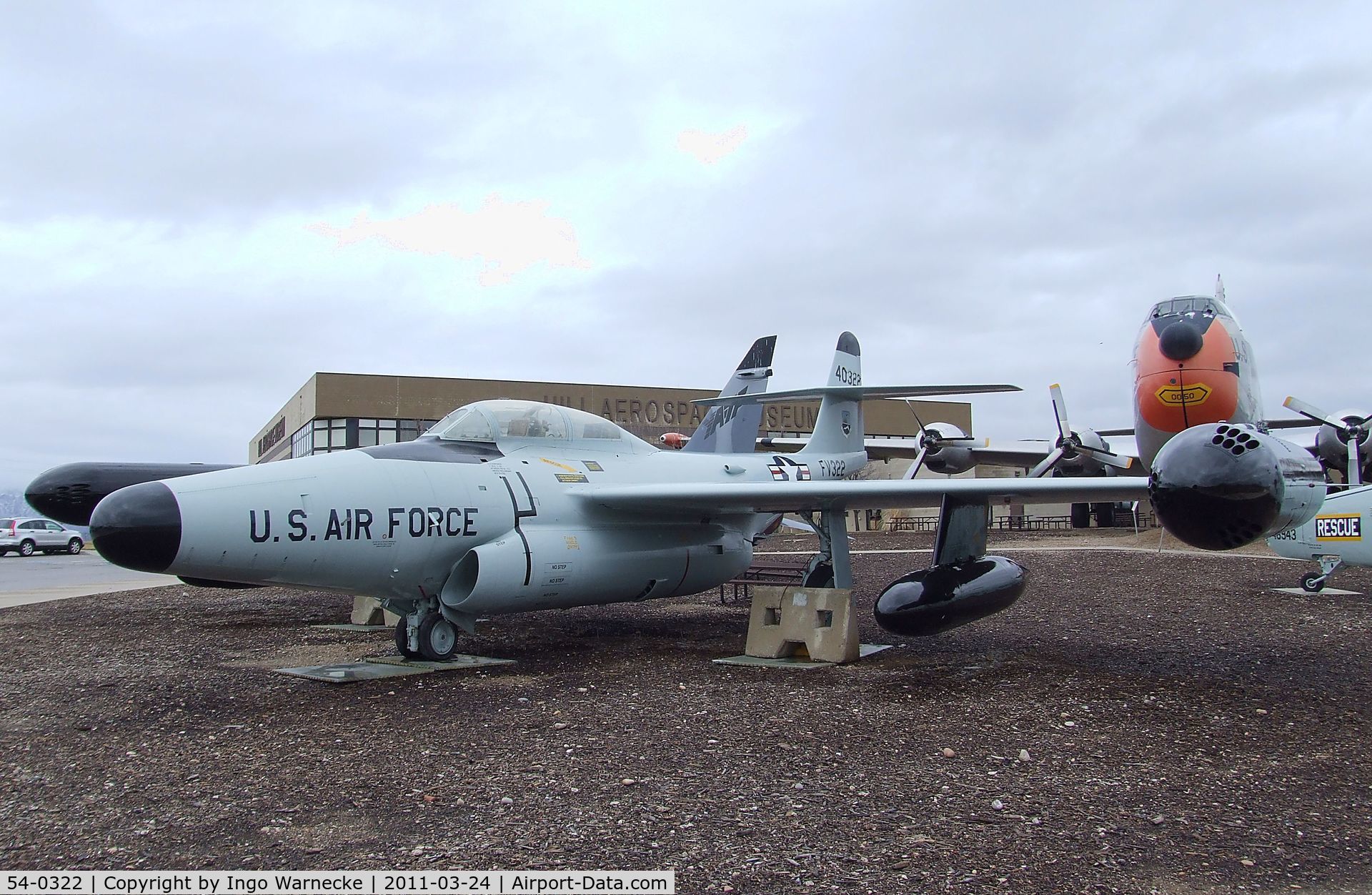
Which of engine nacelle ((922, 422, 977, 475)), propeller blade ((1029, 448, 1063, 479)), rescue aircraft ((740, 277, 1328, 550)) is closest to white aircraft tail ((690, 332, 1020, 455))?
rescue aircraft ((740, 277, 1328, 550))

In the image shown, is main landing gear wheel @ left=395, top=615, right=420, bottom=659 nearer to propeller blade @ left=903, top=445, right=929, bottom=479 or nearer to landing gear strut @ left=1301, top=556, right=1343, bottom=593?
landing gear strut @ left=1301, top=556, right=1343, bottom=593

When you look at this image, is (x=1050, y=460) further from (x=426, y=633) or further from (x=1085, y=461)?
(x=426, y=633)

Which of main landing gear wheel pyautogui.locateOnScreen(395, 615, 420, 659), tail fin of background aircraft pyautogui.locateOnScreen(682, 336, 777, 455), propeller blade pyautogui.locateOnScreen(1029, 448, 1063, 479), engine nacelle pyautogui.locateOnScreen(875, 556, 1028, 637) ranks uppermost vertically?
tail fin of background aircraft pyautogui.locateOnScreen(682, 336, 777, 455)

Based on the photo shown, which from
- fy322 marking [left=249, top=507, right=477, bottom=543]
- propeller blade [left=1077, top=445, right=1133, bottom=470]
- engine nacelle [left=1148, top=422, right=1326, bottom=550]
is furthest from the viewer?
propeller blade [left=1077, top=445, right=1133, bottom=470]

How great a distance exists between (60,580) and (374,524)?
18.0 meters

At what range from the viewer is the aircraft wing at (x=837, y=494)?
8641mm

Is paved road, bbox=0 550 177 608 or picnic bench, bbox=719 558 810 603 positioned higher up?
picnic bench, bbox=719 558 810 603

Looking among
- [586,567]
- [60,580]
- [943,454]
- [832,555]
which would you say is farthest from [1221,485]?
[60,580]

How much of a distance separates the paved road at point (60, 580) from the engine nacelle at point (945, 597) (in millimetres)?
12544

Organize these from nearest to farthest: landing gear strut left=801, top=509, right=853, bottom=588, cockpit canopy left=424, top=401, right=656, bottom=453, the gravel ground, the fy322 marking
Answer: the gravel ground < the fy322 marking < cockpit canopy left=424, top=401, right=656, bottom=453 < landing gear strut left=801, top=509, right=853, bottom=588

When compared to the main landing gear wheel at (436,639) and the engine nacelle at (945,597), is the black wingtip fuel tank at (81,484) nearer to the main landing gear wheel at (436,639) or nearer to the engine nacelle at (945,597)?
the main landing gear wheel at (436,639)

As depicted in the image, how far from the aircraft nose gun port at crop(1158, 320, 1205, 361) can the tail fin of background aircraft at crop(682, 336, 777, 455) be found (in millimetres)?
6056

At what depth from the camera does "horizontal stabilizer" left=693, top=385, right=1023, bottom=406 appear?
1097 centimetres

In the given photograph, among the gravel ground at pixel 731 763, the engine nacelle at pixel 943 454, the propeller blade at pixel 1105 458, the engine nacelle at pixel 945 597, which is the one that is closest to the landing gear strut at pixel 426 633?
the gravel ground at pixel 731 763
